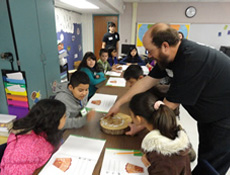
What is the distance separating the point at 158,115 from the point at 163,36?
46 centimetres

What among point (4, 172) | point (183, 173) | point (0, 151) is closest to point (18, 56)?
point (0, 151)

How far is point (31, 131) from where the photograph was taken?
35.1 inches

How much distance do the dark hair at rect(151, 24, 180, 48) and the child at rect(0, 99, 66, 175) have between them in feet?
2.27

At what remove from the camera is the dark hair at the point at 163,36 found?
950 millimetres

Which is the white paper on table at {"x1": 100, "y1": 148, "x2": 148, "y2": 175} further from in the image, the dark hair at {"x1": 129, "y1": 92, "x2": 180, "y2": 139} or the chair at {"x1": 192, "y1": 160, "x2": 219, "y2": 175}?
the chair at {"x1": 192, "y1": 160, "x2": 219, "y2": 175}

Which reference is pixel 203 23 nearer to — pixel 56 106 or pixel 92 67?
pixel 92 67

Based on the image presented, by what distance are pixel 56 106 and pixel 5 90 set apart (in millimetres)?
1672

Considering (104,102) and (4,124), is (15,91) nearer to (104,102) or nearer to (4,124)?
(4,124)

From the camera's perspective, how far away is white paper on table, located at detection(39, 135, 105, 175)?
2.62ft

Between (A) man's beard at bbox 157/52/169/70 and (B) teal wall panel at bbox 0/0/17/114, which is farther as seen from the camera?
(B) teal wall panel at bbox 0/0/17/114

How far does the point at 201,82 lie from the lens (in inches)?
37.0

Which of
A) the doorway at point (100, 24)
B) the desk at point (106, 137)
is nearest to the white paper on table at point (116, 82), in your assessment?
the desk at point (106, 137)

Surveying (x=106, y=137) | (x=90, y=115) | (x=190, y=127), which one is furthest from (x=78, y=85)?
(x=190, y=127)

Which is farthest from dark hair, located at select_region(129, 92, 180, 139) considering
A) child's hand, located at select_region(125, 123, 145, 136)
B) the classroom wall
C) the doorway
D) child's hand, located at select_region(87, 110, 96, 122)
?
the doorway
